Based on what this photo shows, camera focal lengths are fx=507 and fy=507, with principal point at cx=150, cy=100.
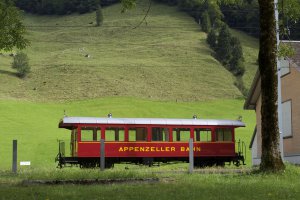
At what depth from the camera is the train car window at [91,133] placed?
26.9m

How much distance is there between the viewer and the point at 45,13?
18000cm

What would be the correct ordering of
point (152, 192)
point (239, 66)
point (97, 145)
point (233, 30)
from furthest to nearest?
1. point (233, 30)
2. point (239, 66)
3. point (97, 145)
4. point (152, 192)

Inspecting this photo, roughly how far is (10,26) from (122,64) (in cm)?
8756

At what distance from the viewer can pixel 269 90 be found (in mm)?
15766

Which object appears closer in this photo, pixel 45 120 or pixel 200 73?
pixel 45 120

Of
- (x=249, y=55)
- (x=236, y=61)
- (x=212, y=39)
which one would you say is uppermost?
(x=212, y=39)

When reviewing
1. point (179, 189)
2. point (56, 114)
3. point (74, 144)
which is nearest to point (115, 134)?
point (74, 144)

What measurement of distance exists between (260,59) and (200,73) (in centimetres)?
8964

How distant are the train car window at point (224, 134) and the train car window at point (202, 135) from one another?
0.55 meters

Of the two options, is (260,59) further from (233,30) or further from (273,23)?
(233,30)

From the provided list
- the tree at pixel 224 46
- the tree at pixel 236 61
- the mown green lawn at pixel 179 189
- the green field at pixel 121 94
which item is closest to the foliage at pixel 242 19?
the green field at pixel 121 94

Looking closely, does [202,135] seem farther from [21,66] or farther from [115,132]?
[21,66]

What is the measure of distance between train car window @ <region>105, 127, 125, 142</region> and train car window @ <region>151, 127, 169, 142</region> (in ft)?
5.58

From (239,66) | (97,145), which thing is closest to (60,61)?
(239,66)
